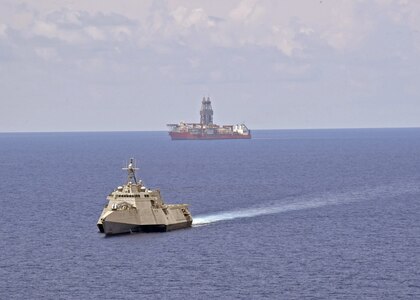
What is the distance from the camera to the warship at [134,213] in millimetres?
118438

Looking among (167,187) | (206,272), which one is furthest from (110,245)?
(167,187)

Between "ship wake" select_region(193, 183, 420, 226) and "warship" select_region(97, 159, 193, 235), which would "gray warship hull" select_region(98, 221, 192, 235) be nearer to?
"warship" select_region(97, 159, 193, 235)

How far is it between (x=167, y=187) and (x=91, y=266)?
97.4 m

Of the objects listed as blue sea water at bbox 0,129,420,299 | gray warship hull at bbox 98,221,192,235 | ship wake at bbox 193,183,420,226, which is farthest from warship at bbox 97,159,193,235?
ship wake at bbox 193,183,420,226

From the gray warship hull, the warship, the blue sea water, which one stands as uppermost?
the warship

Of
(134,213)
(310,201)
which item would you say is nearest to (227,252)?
(134,213)

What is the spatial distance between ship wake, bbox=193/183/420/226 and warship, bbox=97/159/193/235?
1015cm

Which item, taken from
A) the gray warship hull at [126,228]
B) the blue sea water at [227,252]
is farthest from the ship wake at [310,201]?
the gray warship hull at [126,228]

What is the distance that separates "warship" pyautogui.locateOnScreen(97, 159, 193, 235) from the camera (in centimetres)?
11844

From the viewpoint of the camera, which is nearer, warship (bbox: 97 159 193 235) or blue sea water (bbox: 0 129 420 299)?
blue sea water (bbox: 0 129 420 299)

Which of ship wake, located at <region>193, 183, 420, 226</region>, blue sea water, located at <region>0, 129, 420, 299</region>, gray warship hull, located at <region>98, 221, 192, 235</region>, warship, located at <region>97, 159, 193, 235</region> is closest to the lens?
blue sea water, located at <region>0, 129, 420, 299</region>

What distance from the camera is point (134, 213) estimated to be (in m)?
120

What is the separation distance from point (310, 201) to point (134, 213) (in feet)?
169

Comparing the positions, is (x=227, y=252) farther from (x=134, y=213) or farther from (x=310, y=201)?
(x=310, y=201)
